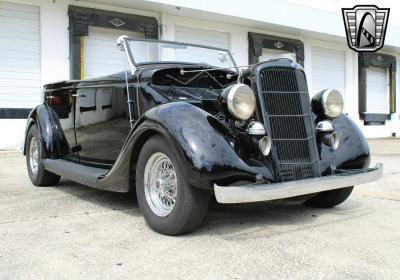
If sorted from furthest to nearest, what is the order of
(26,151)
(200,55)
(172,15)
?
(172,15)
(26,151)
(200,55)

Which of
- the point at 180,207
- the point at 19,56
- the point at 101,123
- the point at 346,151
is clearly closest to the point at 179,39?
the point at 19,56

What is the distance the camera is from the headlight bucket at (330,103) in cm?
428

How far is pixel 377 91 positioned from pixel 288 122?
18925 mm

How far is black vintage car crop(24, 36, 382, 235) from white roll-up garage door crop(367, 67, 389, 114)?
677 inches

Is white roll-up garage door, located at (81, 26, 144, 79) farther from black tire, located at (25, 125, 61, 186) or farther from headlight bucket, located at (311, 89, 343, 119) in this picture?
headlight bucket, located at (311, 89, 343, 119)

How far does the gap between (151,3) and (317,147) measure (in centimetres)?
967

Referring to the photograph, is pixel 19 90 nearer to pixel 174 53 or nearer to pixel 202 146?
pixel 174 53

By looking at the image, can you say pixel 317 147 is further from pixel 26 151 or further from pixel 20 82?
pixel 20 82

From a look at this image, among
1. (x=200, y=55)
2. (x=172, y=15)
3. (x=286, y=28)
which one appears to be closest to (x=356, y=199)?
(x=200, y=55)

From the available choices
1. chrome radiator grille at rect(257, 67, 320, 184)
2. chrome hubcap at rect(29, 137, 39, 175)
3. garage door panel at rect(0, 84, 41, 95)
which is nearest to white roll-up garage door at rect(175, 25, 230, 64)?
garage door panel at rect(0, 84, 41, 95)

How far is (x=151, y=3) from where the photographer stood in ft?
41.3

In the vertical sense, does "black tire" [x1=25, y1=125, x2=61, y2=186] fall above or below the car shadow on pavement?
above

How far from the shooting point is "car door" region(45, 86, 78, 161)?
556 centimetres

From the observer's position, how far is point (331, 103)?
429 centimetres
